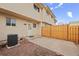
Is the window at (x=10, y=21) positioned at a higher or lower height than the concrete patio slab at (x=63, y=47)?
higher

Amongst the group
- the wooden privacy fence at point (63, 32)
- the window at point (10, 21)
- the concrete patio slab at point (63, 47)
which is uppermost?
the window at point (10, 21)

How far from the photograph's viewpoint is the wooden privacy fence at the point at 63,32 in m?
10.9

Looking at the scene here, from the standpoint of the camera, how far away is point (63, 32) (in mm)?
12453

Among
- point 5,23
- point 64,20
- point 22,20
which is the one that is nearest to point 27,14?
point 22,20

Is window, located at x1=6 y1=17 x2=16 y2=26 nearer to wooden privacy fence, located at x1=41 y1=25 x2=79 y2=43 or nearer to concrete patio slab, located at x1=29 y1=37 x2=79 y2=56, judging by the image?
concrete patio slab, located at x1=29 y1=37 x2=79 y2=56

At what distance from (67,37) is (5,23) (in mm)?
6202

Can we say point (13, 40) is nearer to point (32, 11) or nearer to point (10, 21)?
point (10, 21)

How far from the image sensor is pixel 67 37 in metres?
11.8

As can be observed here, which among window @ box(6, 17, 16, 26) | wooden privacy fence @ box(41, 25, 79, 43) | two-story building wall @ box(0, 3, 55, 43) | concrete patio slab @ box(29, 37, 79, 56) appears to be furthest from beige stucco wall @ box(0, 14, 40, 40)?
concrete patio slab @ box(29, 37, 79, 56)

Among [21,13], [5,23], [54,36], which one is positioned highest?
[21,13]

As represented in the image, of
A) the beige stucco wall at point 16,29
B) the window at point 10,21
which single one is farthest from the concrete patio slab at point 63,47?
the window at point 10,21

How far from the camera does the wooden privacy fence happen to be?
1092cm

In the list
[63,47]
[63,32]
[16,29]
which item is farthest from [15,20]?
[63,32]

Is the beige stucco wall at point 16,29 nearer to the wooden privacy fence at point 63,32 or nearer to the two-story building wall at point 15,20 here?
the two-story building wall at point 15,20
